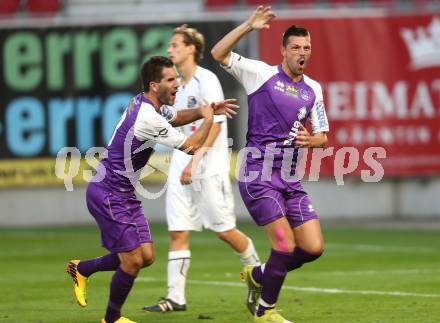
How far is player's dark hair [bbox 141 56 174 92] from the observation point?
34.2 feet

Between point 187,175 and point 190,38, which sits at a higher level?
point 190,38

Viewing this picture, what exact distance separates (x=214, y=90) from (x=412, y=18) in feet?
43.4

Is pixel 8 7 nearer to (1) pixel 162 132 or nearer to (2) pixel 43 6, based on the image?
(2) pixel 43 6

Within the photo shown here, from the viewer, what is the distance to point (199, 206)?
1256cm

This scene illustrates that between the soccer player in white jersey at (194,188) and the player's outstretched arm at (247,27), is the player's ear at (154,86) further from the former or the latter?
the soccer player in white jersey at (194,188)

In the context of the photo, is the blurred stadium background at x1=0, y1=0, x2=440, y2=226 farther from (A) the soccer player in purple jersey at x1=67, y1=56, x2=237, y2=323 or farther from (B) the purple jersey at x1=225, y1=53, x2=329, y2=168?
(A) the soccer player in purple jersey at x1=67, y1=56, x2=237, y2=323

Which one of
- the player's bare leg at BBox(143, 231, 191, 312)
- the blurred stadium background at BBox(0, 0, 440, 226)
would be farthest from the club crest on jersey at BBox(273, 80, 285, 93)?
the blurred stadium background at BBox(0, 0, 440, 226)

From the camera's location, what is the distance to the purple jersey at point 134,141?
34.1 feet

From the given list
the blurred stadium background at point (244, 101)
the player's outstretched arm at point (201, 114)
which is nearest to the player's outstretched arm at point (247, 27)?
the player's outstretched arm at point (201, 114)

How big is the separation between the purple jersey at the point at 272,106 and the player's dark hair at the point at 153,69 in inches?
24.0

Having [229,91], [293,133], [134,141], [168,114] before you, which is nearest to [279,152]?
[293,133]

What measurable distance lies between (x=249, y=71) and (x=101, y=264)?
7.08 ft

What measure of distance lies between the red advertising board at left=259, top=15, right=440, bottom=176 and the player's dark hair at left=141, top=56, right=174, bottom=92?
14.0m

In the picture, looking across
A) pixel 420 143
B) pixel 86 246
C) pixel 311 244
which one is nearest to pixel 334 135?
pixel 420 143
